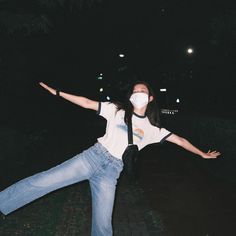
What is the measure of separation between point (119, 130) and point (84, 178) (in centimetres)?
62

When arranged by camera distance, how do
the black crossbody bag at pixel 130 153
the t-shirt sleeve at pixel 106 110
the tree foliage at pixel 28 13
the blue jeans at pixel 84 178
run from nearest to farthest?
the blue jeans at pixel 84 178
the black crossbody bag at pixel 130 153
the t-shirt sleeve at pixel 106 110
the tree foliage at pixel 28 13

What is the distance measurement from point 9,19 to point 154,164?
7222mm

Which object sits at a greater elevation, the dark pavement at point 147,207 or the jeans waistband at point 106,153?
the jeans waistband at point 106,153

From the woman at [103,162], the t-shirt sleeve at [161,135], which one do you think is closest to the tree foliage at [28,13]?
the woman at [103,162]

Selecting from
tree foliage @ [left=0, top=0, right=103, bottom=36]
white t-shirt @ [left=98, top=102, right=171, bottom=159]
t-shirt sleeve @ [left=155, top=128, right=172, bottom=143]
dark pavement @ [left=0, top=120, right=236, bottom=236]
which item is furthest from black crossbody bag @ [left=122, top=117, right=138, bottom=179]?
tree foliage @ [left=0, top=0, right=103, bottom=36]

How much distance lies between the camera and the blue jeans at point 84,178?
10.8 feet

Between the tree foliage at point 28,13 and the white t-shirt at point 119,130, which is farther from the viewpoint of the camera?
the tree foliage at point 28,13

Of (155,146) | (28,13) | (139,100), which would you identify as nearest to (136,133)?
(139,100)

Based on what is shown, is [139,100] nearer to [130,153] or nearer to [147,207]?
[130,153]

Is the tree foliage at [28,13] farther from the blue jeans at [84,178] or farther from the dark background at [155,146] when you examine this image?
the blue jeans at [84,178]

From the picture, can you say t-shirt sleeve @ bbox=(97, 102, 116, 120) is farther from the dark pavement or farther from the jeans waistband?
the dark pavement

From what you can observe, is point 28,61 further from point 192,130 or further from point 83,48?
point 83,48

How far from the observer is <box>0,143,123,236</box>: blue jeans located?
129 inches

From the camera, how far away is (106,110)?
3668mm
